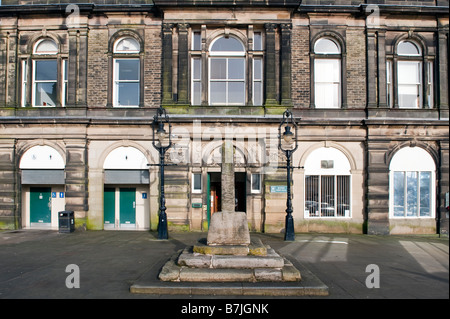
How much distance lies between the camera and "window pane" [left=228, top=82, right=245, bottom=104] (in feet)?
50.9

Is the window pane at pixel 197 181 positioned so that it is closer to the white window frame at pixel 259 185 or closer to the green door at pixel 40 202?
the white window frame at pixel 259 185

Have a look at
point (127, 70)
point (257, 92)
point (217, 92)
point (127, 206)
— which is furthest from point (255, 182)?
point (127, 70)

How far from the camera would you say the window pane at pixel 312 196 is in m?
15.1

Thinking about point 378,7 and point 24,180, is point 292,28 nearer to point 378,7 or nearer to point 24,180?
point 378,7

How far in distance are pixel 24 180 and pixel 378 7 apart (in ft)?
60.7

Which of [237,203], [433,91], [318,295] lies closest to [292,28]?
[433,91]

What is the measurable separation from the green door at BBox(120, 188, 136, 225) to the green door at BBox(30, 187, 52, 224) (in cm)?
358

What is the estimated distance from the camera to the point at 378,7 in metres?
15.0

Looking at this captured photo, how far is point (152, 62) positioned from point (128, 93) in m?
1.90

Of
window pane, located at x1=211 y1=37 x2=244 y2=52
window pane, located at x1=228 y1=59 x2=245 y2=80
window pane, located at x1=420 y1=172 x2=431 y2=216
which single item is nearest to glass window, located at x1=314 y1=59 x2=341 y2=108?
window pane, located at x1=228 y1=59 x2=245 y2=80

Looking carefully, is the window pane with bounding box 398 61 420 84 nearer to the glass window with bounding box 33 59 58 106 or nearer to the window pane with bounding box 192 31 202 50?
the window pane with bounding box 192 31 202 50

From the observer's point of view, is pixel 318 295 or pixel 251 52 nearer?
pixel 318 295

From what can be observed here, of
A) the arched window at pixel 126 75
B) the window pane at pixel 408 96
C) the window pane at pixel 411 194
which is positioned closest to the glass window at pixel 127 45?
the arched window at pixel 126 75

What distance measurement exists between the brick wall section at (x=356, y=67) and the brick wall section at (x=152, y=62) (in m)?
8.95
